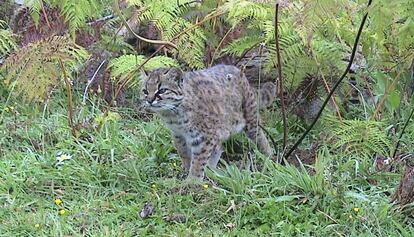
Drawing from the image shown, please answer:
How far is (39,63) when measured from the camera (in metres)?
5.80

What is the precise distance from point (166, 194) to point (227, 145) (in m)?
1.15

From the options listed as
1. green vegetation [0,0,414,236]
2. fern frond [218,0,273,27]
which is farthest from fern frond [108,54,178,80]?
fern frond [218,0,273,27]

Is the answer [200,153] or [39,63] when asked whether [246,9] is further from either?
[39,63]

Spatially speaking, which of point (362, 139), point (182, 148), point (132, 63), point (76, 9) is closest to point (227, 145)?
point (182, 148)

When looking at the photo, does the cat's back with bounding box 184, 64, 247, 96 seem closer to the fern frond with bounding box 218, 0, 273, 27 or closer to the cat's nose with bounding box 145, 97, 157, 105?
the cat's nose with bounding box 145, 97, 157, 105

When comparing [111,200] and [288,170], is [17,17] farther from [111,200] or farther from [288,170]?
[288,170]

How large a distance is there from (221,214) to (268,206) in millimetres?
312

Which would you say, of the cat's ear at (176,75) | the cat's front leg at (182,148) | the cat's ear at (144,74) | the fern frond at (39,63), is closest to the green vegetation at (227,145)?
the fern frond at (39,63)

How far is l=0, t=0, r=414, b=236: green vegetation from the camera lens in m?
5.15

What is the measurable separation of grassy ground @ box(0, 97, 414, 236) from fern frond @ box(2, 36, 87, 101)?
2.14 ft

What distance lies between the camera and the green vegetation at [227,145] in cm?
515

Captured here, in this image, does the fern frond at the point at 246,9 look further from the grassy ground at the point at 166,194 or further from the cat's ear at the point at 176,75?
the grassy ground at the point at 166,194

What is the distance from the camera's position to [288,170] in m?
5.59

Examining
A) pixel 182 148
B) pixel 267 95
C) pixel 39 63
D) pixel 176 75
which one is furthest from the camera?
pixel 267 95
